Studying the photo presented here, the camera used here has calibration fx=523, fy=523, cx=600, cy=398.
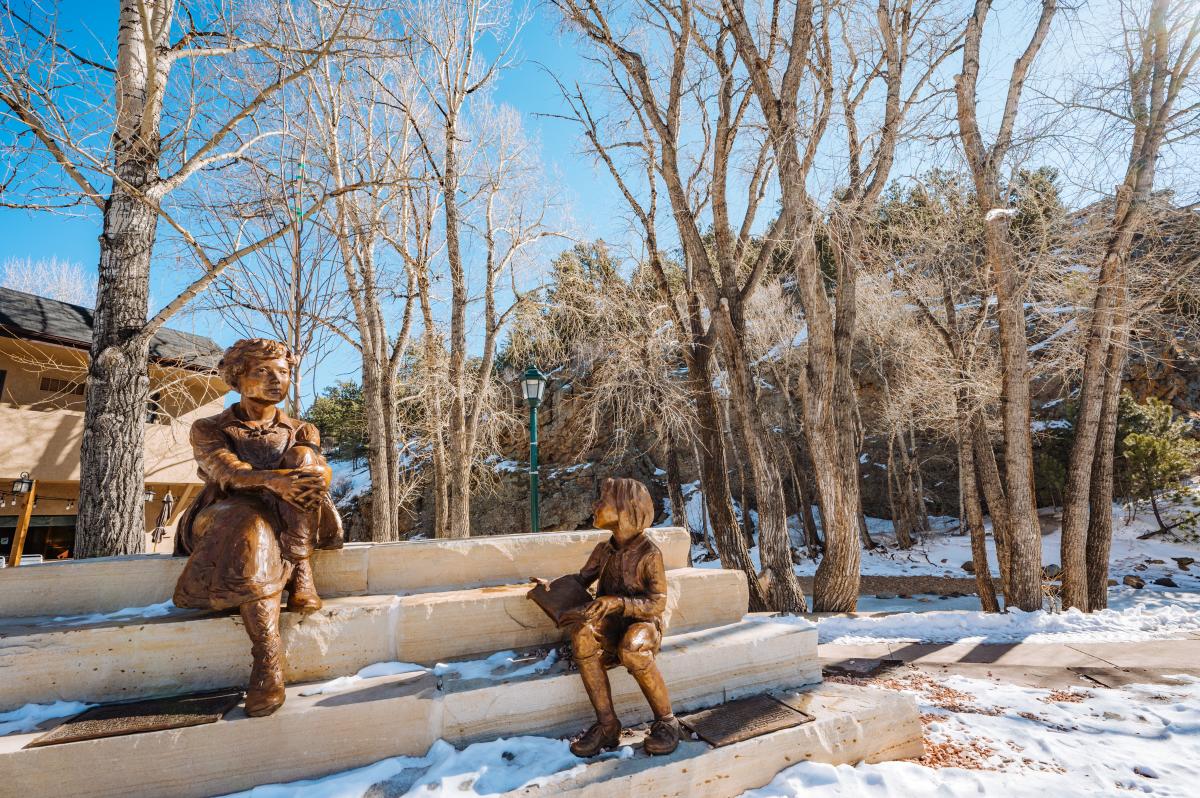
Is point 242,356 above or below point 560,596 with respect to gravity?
above

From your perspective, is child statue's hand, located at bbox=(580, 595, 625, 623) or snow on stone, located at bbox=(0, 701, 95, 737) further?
child statue's hand, located at bbox=(580, 595, 625, 623)

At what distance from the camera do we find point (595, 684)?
227 centimetres

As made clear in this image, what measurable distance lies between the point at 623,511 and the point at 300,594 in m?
1.61

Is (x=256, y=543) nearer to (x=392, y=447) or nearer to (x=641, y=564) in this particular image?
(x=641, y=564)

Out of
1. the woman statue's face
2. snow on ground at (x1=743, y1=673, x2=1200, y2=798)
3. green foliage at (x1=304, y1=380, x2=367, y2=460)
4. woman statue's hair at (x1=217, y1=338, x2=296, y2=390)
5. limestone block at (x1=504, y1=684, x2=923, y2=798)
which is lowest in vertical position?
snow on ground at (x1=743, y1=673, x2=1200, y2=798)

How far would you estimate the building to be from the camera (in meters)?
11.0

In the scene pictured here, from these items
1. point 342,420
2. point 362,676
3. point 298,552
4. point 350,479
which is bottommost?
point 362,676

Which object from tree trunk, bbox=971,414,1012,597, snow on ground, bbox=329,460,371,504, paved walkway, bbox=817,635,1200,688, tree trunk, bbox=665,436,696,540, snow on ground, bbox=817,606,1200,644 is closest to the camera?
paved walkway, bbox=817,635,1200,688

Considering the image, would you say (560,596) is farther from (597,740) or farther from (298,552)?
(298,552)

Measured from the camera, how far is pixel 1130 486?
14836mm

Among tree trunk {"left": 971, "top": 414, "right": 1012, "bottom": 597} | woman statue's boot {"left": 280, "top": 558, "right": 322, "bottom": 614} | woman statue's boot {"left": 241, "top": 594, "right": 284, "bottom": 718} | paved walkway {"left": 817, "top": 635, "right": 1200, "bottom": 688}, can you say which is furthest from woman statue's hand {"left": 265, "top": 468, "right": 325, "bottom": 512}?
tree trunk {"left": 971, "top": 414, "right": 1012, "bottom": 597}

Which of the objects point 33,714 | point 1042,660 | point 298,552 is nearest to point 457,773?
point 298,552

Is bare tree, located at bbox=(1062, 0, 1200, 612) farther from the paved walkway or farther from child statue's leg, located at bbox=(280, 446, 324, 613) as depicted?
child statue's leg, located at bbox=(280, 446, 324, 613)

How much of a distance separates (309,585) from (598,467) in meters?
19.8
